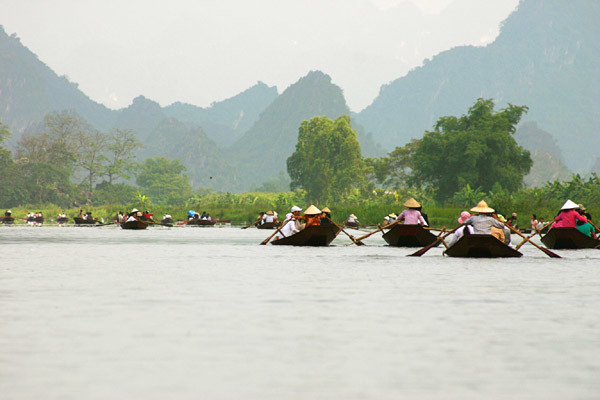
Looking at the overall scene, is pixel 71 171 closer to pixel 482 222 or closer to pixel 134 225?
pixel 134 225

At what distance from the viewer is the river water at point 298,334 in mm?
4250

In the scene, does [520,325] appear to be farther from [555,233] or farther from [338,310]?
[555,233]

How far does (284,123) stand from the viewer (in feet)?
477

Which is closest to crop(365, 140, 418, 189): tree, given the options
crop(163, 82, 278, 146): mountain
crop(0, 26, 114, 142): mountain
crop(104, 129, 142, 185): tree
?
crop(104, 129, 142, 185): tree

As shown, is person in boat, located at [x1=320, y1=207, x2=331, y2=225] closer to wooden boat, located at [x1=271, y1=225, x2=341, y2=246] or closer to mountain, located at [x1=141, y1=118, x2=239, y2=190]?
wooden boat, located at [x1=271, y1=225, x2=341, y2=246]

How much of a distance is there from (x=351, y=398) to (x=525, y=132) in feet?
417

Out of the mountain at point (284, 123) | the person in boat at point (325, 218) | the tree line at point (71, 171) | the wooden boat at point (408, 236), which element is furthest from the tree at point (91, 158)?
the wooden boat at point (408, 236)

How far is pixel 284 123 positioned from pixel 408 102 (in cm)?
3332

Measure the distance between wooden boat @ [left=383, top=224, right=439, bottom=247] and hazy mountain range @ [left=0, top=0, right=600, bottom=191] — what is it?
10732 cm

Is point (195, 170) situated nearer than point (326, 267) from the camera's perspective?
No

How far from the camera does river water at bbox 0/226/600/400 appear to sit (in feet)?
13.9

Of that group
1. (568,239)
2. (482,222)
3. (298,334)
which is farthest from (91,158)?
(298,334)

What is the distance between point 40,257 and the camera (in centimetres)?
1505

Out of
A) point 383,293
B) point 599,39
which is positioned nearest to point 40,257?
point 383,293
